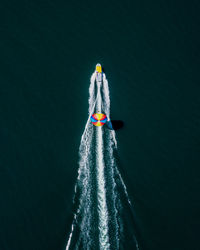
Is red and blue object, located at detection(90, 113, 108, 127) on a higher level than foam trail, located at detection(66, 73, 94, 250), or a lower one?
higher

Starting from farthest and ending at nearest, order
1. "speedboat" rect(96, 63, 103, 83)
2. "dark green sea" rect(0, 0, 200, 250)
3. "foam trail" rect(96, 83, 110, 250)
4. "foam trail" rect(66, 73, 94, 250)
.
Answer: "speedboat" rect(96, 63, 103, 83) → "dark green sea" rect(0, 0, 200, 250) → "foam trail" rect(66, 73, 94, 250) → "foam trail" rect(96, 83, 110, 250)

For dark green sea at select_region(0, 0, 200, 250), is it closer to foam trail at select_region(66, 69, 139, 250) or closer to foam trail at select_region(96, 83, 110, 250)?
foam trail at select_region(66, 69, 139, 250)

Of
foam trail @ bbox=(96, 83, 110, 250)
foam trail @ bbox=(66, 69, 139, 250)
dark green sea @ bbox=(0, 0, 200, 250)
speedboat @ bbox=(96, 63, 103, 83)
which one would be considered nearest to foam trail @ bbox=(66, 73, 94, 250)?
foam trail @ bbox=(66, 69, 139, 250)

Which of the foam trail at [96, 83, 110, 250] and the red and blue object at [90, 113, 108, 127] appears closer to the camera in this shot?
the foam trail at [96, 83, 110, 250]

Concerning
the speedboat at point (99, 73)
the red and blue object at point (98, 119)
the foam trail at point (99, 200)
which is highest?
the speedboat at point (99, 73)

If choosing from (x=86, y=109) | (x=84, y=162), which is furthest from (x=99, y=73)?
(x=84, y=162)

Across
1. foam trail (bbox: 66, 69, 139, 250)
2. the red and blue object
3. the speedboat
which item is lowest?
foam trail (bbox: 66, 69, 139, 250)

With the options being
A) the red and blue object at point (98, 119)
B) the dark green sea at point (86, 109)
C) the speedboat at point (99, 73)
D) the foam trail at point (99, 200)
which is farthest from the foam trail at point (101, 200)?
the speedboat at point (99, 73)

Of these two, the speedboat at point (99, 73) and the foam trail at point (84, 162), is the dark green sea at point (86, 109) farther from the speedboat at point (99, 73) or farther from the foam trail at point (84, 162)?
the speedboat at point (99, 73)

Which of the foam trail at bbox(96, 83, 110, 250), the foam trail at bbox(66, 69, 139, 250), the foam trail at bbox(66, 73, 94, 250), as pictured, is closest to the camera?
the foam trail at bbox(96, 83, 110, 250)

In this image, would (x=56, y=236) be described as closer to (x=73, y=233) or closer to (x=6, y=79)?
(x=73, y=233)

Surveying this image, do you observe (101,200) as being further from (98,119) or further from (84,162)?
(98,119)
